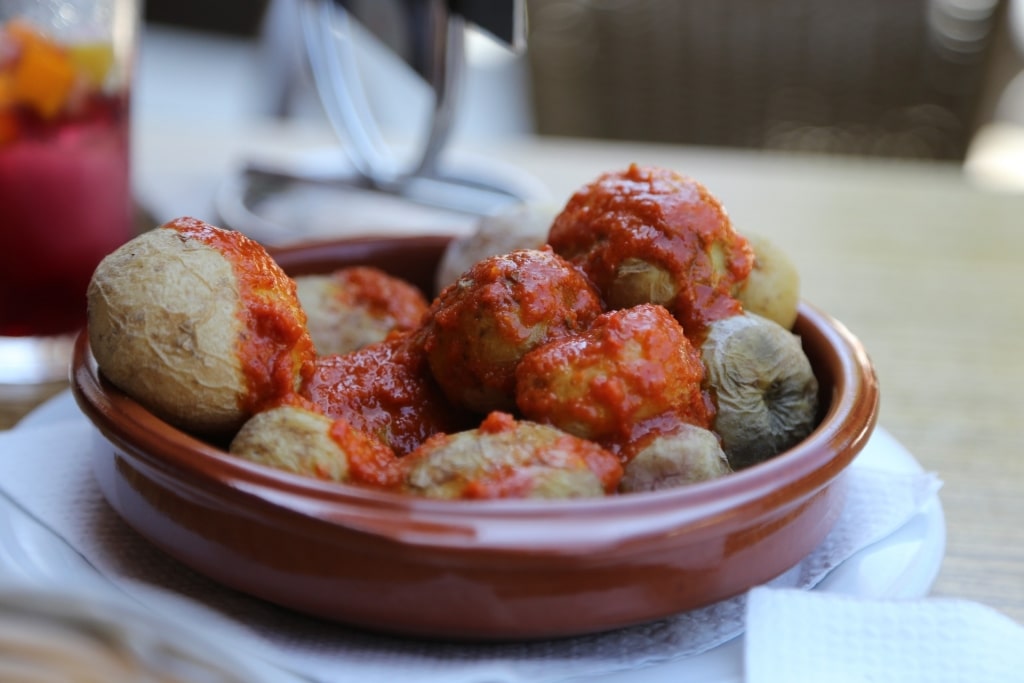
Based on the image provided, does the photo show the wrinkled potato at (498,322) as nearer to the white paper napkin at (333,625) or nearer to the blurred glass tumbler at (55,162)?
the white paper napkin at (333,625)

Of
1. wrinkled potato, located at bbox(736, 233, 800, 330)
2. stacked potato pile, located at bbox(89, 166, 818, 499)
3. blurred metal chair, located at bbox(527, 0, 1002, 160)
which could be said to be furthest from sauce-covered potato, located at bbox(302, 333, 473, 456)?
blurred metal chair, located at bbox(527, 0, 1002, 160)

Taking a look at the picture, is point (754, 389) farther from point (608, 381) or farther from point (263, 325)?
point (263, 325)

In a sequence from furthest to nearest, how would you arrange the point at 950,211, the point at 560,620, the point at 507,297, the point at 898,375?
the point at 950,211 → the point at 898,375 → the point at 507,297 → the point at 560,620

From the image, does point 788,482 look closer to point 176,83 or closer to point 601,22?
point 601,22

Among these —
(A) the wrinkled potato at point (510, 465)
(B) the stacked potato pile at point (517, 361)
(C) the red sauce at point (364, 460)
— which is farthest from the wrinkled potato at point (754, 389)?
(C) the red sauce at point (364, 460)

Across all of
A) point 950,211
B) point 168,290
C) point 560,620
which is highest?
point 168,290

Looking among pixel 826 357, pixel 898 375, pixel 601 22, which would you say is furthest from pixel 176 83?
pixel 826 357
